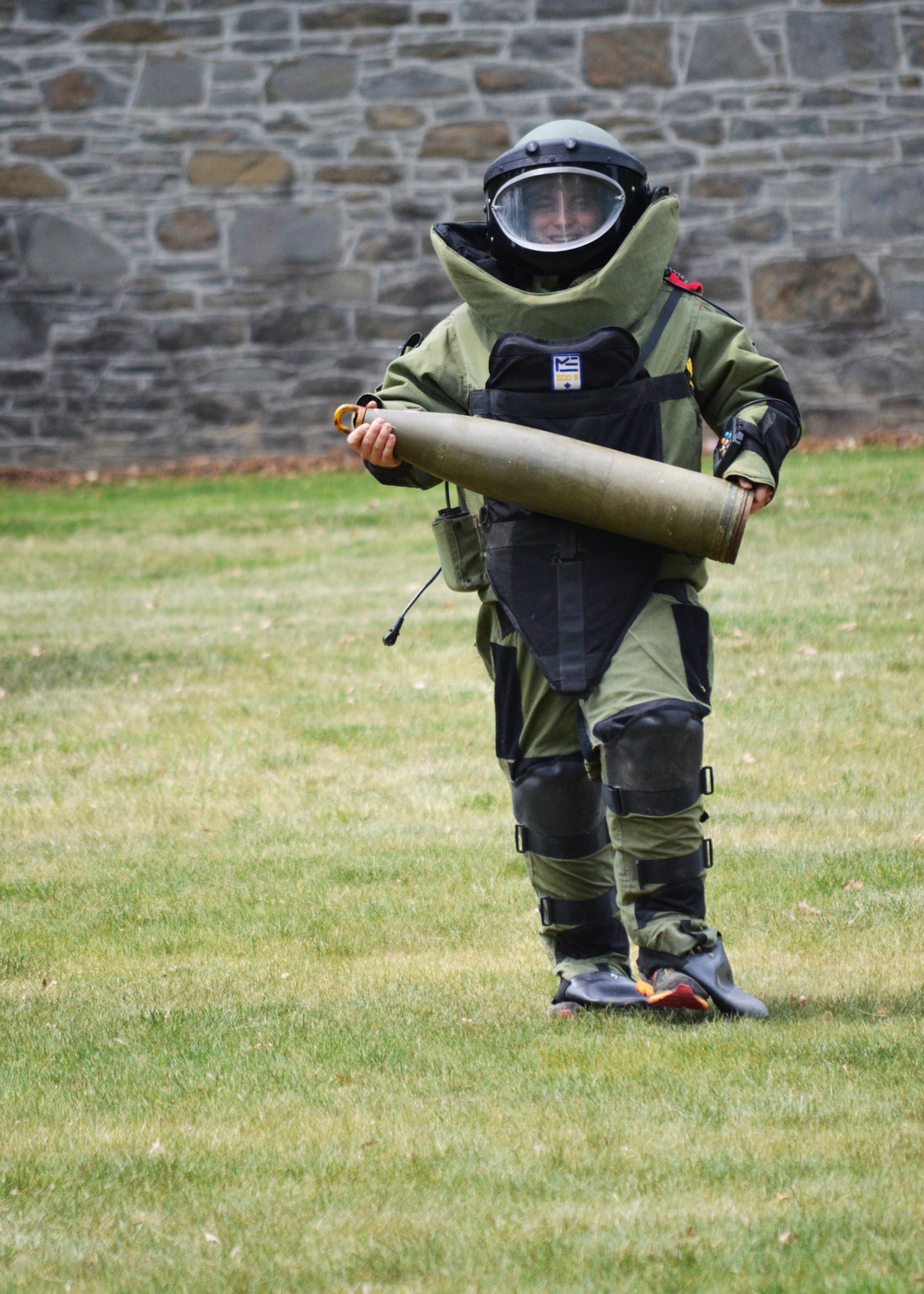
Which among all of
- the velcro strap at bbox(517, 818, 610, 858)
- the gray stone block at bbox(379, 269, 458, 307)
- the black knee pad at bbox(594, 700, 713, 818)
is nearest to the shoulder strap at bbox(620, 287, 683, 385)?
the black knee pad at bbox(594, 700, 713, 818)

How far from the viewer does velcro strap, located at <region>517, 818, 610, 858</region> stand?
4.43 meters

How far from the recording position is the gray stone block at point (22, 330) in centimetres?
1551

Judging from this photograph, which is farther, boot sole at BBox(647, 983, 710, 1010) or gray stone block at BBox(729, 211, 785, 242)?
gray stone block at BBox(729, 211, 785, 242)

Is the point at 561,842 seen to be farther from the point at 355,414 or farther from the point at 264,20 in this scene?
the point at 264,20

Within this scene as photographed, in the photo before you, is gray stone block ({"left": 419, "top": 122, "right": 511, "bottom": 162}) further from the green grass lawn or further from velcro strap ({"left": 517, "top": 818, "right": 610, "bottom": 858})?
velcro strap ({"left": 517, "top": 818, "right": 610, "bottom": 858})

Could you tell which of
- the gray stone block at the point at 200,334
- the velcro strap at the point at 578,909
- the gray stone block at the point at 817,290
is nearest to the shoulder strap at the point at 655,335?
the velcro strap at the point at 578,909

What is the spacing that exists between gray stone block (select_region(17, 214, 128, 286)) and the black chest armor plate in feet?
38.8

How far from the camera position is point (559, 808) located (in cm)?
439

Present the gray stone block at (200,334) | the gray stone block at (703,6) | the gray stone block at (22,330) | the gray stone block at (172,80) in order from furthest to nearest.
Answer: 1. the gray stone block at (22,330)
2. the gray stone block at (200,334)
3. the gray stone block at (172,80)
4. the gray stone block at (703,6)

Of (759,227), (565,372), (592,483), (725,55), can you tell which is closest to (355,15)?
(725,55)

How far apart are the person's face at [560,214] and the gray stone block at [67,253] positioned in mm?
11771

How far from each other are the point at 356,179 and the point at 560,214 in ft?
37.3

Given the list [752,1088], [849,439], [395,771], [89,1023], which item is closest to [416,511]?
[849,439]

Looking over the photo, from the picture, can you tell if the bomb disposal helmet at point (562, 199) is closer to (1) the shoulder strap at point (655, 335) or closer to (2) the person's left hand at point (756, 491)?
(1) the shoulder strap at point (655, 335)
